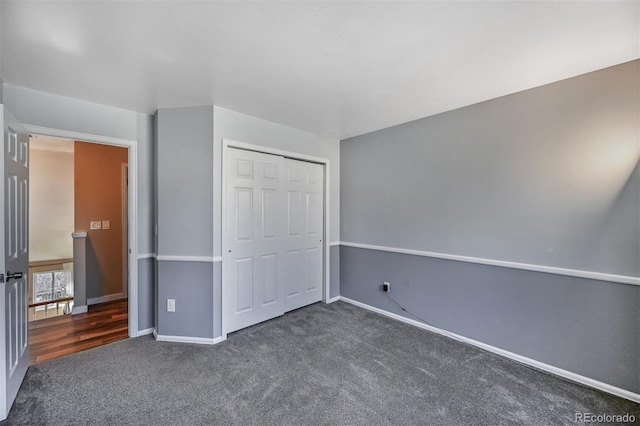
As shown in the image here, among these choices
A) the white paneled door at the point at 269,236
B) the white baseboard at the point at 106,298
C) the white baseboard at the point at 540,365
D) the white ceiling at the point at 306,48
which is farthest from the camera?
the white baseboard at the point at 106,298

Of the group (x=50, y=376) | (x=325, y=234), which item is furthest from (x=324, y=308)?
(x=50, y=376)

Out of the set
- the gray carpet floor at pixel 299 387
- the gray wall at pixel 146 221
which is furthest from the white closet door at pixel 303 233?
the gray wall at pixel 146 221

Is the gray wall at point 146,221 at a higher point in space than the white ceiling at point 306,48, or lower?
lower

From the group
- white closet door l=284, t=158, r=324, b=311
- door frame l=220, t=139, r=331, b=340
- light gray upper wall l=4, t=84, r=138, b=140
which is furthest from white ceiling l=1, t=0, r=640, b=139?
white closet door l=284, t=158, r=324, b=311

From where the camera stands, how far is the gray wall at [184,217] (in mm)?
2656

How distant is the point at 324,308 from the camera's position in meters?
3.56

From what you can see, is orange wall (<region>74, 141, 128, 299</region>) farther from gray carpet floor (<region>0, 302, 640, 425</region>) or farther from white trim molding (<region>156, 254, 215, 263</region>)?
white trim molding (<region>156, 254, 215, 263</region>)

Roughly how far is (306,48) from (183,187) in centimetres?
180

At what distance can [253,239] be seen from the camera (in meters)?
3.03

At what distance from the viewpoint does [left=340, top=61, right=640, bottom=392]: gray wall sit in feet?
6.29

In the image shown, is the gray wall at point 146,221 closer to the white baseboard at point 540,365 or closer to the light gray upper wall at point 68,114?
the light gray upper wall at point 68,114

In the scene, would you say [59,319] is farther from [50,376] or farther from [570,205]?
[570,205]

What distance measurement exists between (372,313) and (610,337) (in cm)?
210

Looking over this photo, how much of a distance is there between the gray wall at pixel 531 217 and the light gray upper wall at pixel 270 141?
0.80 metres
